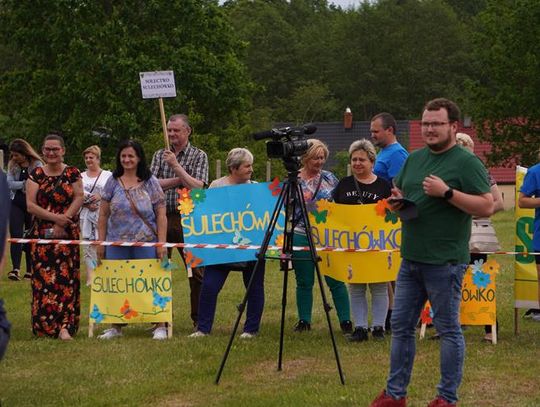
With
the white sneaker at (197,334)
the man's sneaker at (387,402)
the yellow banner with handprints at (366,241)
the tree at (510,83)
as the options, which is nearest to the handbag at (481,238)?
the yellow banner with handprints at (366,241)

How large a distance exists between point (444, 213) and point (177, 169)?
4117mm

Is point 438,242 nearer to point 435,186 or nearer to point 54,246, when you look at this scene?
point 435,186

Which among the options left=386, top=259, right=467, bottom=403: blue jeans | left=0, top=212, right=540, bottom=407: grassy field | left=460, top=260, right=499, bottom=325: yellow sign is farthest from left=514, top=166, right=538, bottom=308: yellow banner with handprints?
left=386, top=259, right=467, bottom=403: blue jeans

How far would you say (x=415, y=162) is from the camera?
6965 millimetres

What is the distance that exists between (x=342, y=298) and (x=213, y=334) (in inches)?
49.7

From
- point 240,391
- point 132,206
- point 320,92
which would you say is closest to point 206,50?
point 132,206

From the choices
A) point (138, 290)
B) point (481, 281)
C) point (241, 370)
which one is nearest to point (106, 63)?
point (138, 290)

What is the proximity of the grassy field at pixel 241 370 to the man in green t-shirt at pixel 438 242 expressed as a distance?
572 millimetres

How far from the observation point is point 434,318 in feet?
22.6

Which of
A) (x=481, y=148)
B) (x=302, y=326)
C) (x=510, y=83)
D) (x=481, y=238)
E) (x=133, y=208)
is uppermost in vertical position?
(x=510, y=83)

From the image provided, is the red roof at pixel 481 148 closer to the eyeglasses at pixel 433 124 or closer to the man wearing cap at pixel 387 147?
the man wearing cap at pixel 387 147

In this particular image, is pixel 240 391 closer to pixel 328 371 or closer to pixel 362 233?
pixel 328 371

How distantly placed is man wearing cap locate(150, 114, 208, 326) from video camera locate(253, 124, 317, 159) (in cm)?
258

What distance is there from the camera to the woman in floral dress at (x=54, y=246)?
33.6 feet
